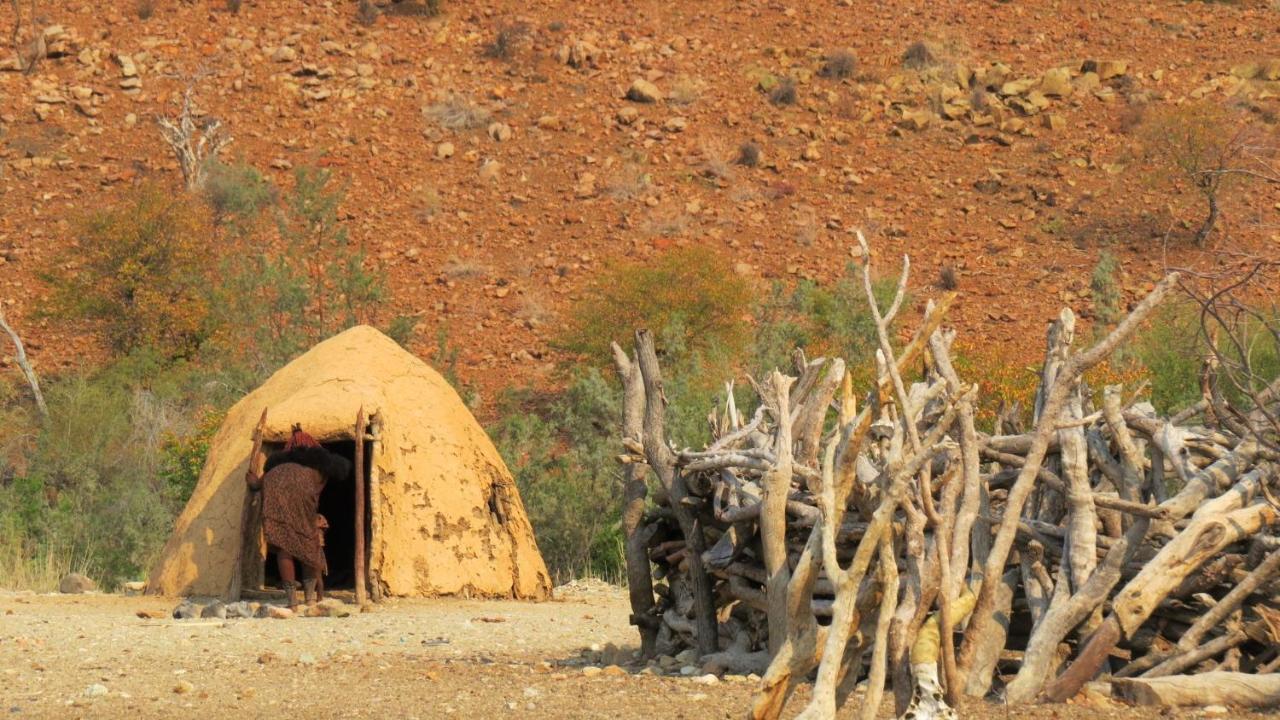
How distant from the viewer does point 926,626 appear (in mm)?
5391

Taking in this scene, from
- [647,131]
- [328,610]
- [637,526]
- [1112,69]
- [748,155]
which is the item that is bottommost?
[328,610]

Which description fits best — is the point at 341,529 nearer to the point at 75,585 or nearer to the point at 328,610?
the point at 75,585

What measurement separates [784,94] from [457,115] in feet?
21.4

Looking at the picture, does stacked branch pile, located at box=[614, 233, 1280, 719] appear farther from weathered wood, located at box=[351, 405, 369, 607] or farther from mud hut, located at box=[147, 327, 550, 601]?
mud hut, located at box=[147, 327, 550, 601]

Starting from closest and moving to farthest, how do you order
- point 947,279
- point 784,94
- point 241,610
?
point 241,610
point 947,279
point 784,94

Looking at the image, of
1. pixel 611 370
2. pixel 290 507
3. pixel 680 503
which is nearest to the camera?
pixel 680 503

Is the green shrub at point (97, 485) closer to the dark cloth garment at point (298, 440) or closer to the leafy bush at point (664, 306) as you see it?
the dark cloth garment at point (298, 440)

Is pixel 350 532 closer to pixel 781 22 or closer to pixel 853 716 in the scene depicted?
pixel 853 716

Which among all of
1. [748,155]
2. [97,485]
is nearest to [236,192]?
[748,155]

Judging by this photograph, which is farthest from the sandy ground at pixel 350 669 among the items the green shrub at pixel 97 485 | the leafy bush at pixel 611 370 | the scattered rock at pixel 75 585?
the leafy bush at pixel 611 370

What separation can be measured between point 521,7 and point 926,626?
30379mm

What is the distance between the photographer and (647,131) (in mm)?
31000

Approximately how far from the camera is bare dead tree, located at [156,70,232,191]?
96.6ft

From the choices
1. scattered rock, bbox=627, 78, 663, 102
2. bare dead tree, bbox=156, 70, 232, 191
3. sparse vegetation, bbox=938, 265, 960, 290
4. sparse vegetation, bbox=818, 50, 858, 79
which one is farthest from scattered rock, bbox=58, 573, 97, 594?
sparse vegetation, bbox=818, 50, 858, 79
